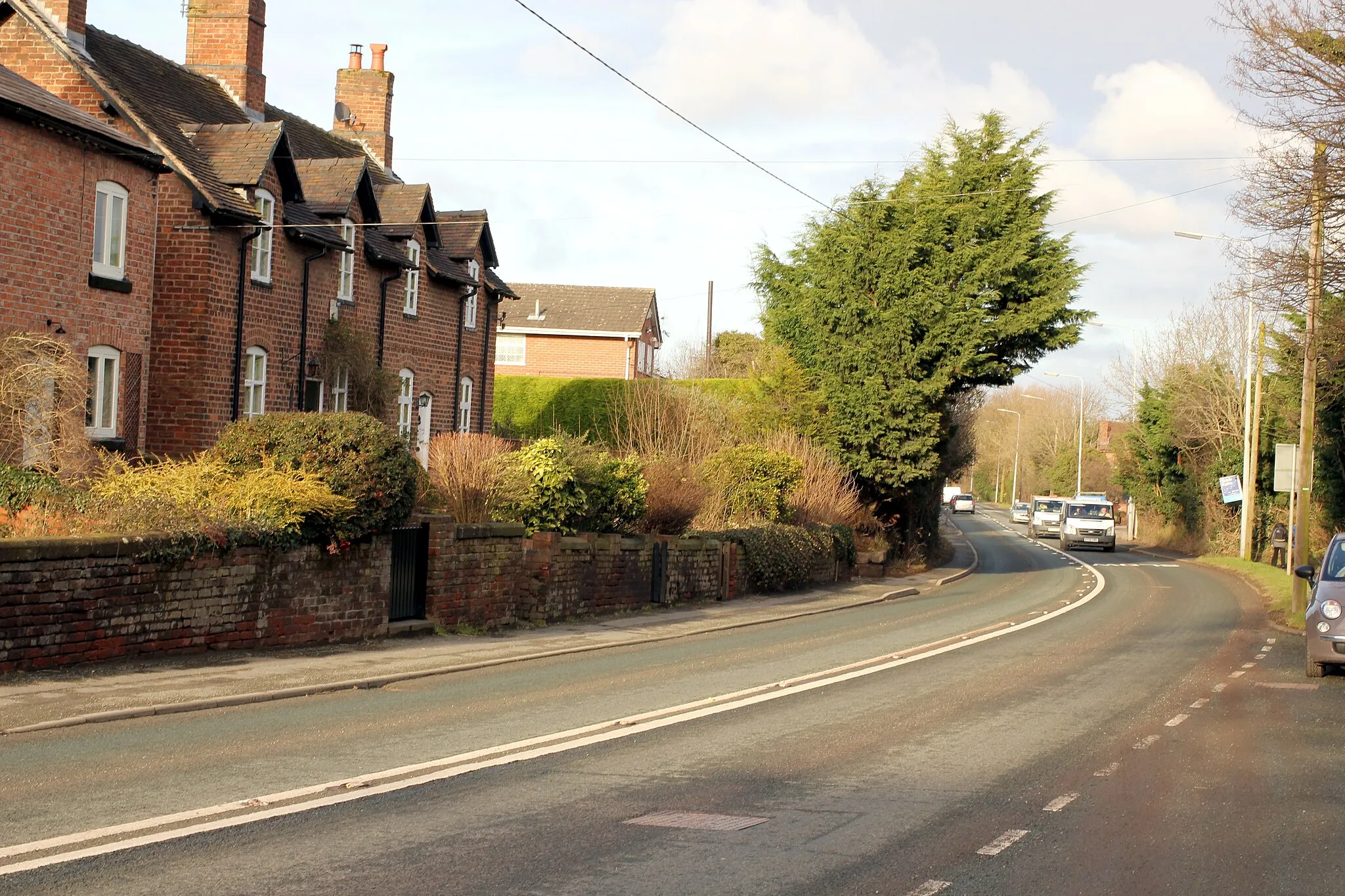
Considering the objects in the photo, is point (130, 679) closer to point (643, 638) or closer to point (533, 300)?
point (643, 638)

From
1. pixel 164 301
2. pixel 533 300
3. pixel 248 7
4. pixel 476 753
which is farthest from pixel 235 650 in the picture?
pixel 533 300

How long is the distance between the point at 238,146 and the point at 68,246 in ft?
18.4

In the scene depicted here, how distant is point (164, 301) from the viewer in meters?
23.3

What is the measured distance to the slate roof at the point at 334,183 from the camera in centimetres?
2656

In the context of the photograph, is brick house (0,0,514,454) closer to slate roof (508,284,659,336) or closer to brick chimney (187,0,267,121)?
brick chimney (187,0,267,121)

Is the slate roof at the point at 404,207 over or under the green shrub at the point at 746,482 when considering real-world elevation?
over

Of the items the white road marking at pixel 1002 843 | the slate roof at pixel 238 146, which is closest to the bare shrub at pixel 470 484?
the slate roof at pixel 238 146

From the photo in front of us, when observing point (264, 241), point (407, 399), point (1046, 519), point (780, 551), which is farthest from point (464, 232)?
point (1046, 519)

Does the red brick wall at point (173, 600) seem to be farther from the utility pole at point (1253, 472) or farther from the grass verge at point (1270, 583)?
the utility pole at point (1253, 472)

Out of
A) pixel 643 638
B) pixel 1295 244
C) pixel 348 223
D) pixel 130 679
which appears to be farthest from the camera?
pixel 348 223

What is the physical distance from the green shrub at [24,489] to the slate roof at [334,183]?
44.6 ft

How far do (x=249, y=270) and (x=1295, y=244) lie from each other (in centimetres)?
1847

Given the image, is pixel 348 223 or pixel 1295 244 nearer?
pixel 1295 244

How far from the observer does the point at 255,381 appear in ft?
82.0
